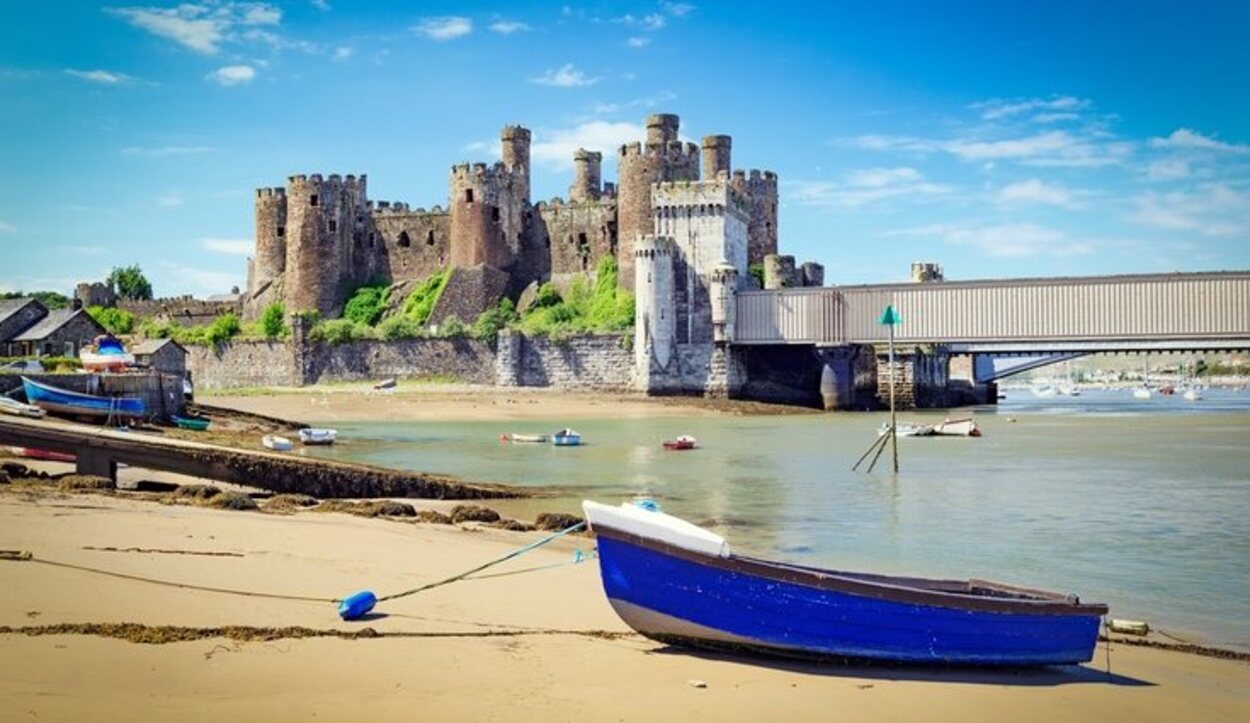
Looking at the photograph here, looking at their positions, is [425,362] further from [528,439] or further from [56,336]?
[528,439]

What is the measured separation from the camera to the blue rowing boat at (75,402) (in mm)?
28828

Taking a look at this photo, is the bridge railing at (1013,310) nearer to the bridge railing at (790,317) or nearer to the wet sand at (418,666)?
the bridge railing at (790,317)

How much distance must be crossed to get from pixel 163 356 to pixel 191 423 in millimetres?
18027

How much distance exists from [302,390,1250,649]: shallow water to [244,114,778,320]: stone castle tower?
20281 mm

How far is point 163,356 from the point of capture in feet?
161

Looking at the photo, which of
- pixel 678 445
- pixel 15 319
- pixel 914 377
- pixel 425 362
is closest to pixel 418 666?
pixel 678 445

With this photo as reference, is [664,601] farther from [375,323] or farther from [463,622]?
[375,323]

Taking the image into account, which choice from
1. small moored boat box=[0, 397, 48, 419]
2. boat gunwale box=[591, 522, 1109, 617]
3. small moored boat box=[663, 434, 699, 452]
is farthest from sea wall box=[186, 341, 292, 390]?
boat gunwale box=[591, 522, 1109, 617]

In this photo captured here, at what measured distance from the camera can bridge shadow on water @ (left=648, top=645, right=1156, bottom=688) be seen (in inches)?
349

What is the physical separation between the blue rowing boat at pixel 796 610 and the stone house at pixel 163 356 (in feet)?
136

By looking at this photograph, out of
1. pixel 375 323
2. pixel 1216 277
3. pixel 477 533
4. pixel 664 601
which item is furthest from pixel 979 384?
pixel 664 601

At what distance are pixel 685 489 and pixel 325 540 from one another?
35.0ft

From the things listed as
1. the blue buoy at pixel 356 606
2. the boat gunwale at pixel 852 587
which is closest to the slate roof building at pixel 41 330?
the blue buoy at pixel 356 606

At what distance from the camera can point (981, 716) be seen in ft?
25.9
